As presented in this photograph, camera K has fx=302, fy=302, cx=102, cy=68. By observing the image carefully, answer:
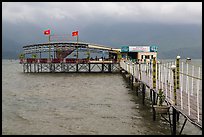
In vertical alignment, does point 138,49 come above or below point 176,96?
above

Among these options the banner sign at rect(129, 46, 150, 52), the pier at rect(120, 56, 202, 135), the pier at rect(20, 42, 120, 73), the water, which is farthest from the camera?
the banner sign at rect(129, 46, 150, 52)

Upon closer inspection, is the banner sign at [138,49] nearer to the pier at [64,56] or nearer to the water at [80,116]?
the pier at [64,56]

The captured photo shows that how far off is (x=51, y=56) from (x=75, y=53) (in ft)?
14.3

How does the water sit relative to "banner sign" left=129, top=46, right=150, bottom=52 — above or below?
below

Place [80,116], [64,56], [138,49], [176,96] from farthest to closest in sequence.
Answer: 1. [138,49]
2. [64,56]
3. [80,116]
4. [176,96]

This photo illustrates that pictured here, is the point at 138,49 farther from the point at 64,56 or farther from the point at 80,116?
the point at 80,116

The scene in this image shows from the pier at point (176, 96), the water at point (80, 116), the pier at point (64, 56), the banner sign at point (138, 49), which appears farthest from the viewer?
the banner sign at point (138, 49)

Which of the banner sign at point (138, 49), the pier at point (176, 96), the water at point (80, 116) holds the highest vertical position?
the banner sign at point (138, 49)

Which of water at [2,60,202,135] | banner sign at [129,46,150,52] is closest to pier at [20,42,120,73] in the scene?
banner sign at [129,46,150,52]

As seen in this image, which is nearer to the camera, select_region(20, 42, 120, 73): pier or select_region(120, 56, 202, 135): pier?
select_region(120, 56, 202, 135): pier

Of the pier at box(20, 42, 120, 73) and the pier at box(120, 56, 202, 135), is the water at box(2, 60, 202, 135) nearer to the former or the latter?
the pier at box(120, 56, 202, 135)

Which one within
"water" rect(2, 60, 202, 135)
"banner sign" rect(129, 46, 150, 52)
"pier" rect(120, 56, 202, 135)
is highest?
"banner sign" rect(129, 46, 150, 52)

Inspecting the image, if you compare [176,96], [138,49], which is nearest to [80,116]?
[176,96]

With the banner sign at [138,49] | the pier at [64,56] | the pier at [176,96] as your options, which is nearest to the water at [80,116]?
the pier at [176,96]
